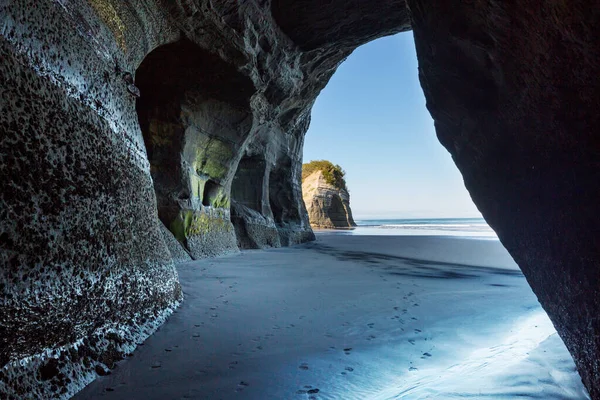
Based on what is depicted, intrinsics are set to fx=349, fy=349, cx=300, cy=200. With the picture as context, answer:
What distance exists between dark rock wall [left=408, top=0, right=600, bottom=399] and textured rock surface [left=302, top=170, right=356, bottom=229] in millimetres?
21530

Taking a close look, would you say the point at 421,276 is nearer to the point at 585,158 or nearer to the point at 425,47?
the point at 425,47

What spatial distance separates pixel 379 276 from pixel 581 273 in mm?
3256

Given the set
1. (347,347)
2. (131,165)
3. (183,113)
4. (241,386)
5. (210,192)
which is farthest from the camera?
(210,192)

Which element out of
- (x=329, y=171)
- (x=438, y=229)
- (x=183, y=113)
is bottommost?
(x=438, y=229)

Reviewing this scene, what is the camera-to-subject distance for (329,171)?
81.8ft

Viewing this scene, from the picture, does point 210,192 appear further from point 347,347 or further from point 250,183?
point 347,347

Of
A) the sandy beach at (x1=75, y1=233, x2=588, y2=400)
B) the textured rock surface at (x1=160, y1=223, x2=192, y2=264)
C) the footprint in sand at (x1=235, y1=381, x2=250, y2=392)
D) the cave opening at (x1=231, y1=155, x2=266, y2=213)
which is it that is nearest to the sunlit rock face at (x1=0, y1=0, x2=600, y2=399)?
the sandy beach at (x1=75, y1=233, x2=588, y2=400)

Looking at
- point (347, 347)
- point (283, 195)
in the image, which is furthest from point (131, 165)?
point (283, 195)

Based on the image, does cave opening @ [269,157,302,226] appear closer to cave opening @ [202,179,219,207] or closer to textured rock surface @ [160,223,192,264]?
cave opening @ [202,179,219,207]

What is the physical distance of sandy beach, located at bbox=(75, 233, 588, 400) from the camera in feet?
4.84

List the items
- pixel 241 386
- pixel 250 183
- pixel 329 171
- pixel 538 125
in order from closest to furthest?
pixel 538 125, pixel 241 386, pixel 250 183, pixel 329 171

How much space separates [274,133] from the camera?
Result: 9633 mm

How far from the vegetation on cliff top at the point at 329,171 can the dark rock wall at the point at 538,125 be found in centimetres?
→ 2271

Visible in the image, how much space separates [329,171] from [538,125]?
23.8 meters
